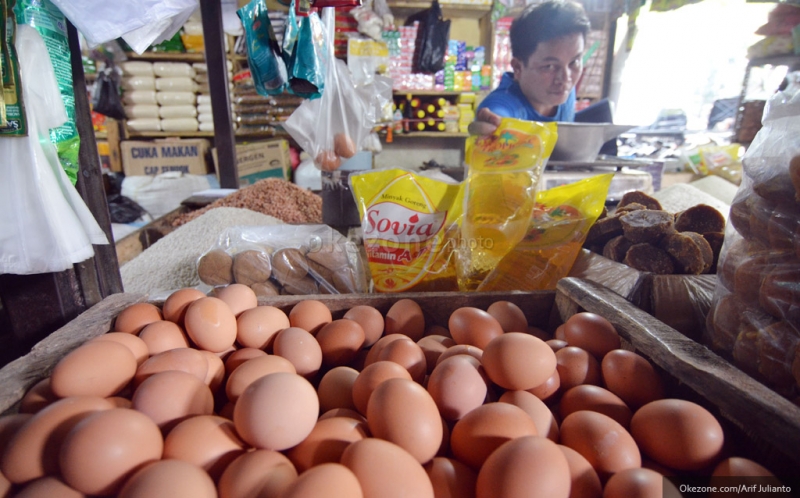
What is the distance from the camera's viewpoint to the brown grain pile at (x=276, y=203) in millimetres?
2275

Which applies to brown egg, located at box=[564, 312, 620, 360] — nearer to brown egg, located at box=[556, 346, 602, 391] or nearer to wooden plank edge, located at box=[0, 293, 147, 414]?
brown egg, located at box=[556, 346, 602, 391]

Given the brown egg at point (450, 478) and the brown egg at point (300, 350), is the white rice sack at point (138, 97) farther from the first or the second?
the brown egg at point (450, 478)

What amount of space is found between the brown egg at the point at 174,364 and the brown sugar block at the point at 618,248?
41.7 inches

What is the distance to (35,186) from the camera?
2.50 ft

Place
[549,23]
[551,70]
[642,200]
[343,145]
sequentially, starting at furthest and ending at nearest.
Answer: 1. [551,70]
2. [549,23]
3. [343,145]
4. [642,200]

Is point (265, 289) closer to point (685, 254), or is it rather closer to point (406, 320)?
point (406, 320)

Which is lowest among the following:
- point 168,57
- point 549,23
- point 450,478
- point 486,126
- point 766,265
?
point 450,478

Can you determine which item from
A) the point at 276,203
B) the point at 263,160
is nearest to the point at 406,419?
the point at 276,203

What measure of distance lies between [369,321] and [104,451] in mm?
522

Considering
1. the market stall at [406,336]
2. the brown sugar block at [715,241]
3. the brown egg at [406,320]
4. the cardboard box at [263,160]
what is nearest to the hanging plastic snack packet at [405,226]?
the market stall at [406,336]

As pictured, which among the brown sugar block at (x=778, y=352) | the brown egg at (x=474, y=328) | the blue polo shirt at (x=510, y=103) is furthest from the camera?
the blue polo shirt at (x=510, y=103)

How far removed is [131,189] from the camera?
393 centimetres

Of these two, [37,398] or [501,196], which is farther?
[501,196]

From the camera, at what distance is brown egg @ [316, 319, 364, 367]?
0.83 metres
